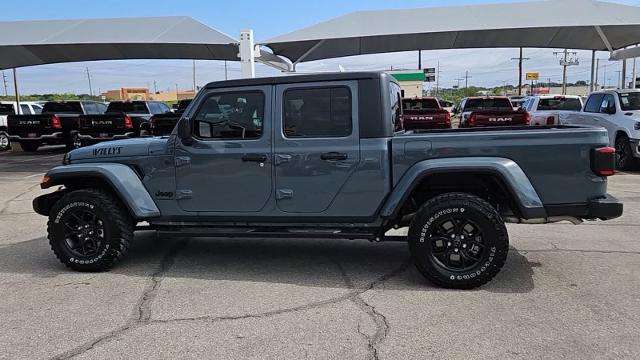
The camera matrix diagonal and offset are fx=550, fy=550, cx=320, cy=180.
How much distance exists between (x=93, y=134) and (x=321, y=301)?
15095 mm

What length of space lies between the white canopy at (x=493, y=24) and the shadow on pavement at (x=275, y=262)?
10198mm

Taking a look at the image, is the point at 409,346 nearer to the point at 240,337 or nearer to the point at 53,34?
the point at 240,337

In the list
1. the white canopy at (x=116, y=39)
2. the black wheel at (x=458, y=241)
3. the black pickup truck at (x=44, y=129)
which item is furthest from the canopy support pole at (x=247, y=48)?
the black wheel at (x=458, y=241)

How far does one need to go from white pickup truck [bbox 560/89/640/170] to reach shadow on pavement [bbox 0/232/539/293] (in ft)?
26.0

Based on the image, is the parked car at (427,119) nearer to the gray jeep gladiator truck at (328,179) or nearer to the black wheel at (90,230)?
the gray jeep gladiator truck at (328,179)

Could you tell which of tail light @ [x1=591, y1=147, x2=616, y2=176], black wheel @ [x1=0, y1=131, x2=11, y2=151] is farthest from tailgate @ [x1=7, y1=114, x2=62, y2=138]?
tail light @ [x1=591, y1=147, x2=616, y2=176]

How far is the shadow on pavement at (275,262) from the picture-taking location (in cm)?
511

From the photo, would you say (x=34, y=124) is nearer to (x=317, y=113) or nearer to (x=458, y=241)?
(x=317, y=113)

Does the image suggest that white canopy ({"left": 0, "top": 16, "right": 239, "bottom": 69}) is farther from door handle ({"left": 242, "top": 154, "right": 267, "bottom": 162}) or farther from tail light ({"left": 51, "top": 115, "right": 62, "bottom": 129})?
door handle ({"left": 242, "top": 154, "right": 267, "bottom": 162})

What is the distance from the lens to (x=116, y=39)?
52.9 ft

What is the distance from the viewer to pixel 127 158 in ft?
17.9

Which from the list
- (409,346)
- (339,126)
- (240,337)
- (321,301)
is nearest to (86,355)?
(240,337)

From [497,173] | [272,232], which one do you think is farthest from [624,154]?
[272,232]

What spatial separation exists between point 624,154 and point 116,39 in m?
13.9
